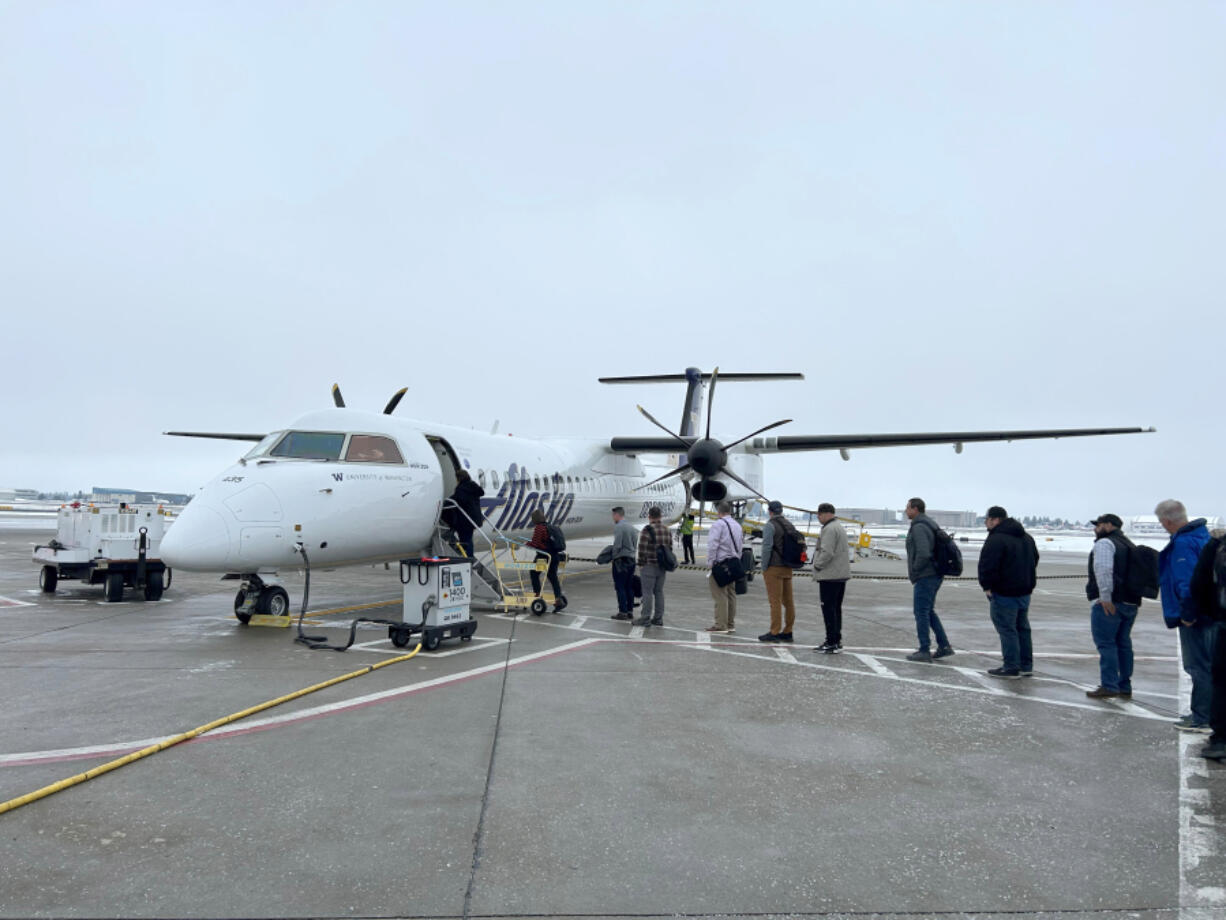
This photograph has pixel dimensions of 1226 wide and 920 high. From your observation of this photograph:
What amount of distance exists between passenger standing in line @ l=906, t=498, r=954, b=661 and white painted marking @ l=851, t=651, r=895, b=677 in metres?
0.42

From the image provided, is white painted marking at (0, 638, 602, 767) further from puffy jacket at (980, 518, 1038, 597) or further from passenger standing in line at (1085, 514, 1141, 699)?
passenger standing in line at (1085, 514, 1141, 699)

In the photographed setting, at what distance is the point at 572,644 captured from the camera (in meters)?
8.86

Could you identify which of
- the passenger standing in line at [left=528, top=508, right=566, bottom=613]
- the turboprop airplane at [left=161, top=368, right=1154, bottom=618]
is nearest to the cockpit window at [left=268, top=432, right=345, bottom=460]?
the turboprop airplane at [left=161, top=368, right=1154, bottom=618]

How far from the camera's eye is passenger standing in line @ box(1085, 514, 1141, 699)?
6586mm

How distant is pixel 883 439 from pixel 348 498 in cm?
1238

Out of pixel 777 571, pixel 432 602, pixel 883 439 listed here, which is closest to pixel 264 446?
pixel 432 602

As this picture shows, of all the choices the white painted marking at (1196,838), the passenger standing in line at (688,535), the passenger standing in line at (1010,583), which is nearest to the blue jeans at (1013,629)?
the passenger standing in line at (1010,583)

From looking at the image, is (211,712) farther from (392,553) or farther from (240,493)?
(392,553)

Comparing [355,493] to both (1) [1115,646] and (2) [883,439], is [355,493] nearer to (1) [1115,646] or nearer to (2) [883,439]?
(1) [1115,646]

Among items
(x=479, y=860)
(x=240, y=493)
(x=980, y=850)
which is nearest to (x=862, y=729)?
(x=980, y=850)

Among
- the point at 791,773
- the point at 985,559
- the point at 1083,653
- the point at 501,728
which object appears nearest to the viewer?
the point at 791,773

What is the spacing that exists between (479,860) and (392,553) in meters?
7.86

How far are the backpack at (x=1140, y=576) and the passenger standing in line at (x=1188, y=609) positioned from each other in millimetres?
426

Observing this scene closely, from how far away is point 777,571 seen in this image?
365 inches
